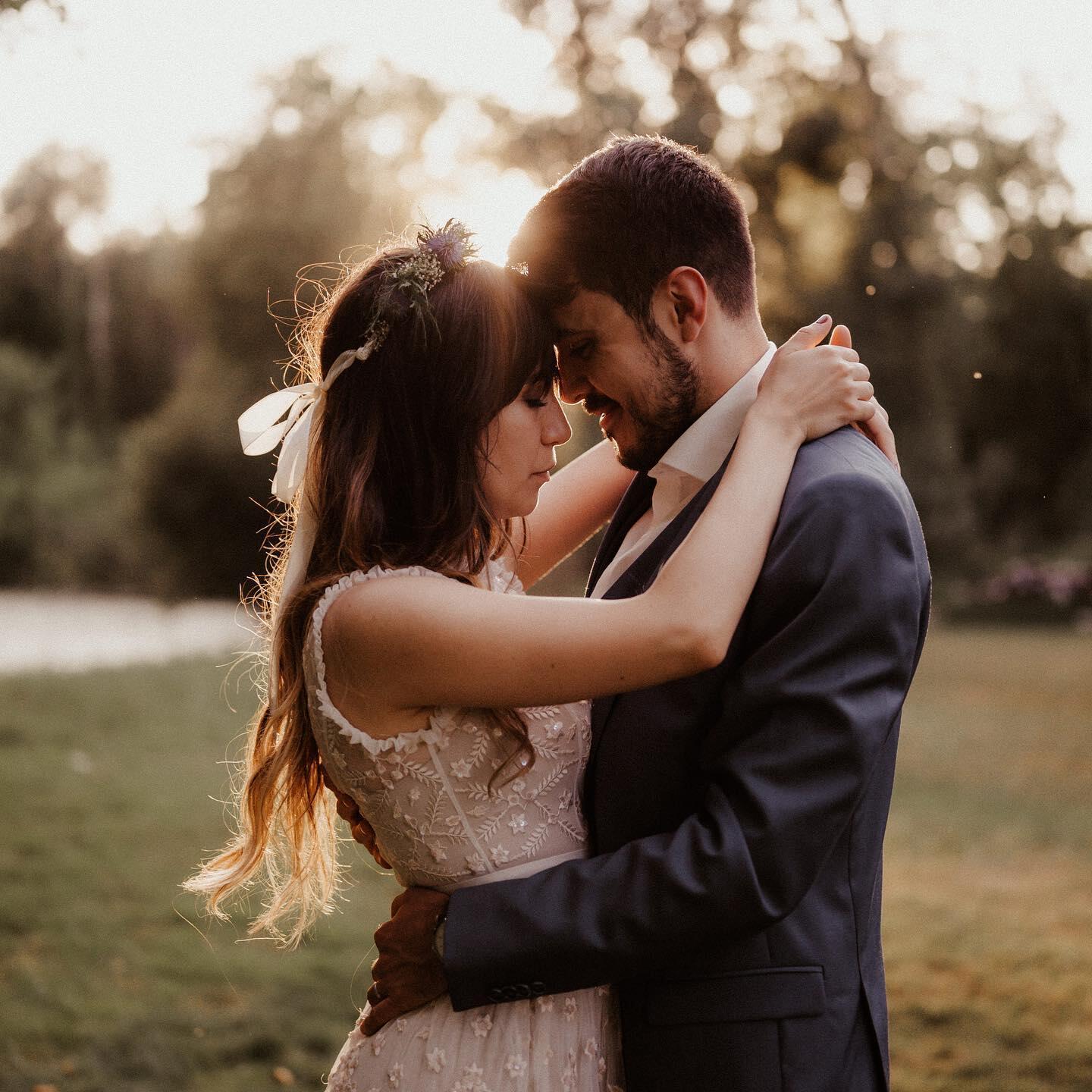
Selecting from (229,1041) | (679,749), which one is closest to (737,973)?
(679,749)

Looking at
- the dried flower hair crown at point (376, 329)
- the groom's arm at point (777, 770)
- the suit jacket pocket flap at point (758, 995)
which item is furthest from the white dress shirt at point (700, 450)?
the suit jacket pocket flap at point (758, 995)

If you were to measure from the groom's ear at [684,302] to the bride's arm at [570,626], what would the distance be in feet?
1.16

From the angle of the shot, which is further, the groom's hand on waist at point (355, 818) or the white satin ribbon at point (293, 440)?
the groom's hand on waist at point (355, 818)

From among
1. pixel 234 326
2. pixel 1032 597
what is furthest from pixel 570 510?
pixel 1032 597

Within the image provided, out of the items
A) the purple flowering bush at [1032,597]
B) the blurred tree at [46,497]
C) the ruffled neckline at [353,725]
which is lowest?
the purple flowering bush at [1032,597]

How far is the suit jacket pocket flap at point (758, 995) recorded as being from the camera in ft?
6.66

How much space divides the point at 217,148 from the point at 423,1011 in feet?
67.0

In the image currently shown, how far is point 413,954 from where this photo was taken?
7.15 ft

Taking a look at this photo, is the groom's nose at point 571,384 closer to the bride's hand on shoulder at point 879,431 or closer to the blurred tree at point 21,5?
the bride's hand on shoulder at point 879,431

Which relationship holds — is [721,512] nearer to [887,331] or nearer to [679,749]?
[679,749]

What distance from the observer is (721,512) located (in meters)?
2.08

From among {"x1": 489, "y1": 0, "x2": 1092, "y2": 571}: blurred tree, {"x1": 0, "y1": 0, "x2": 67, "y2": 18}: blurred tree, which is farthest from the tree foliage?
{"x1": 0, "y1": 0, "x2": 67, "y2": 18}: blurred tree

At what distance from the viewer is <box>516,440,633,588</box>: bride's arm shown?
10.3 feet

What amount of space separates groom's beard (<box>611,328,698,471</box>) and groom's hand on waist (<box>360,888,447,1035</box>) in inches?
38.5
